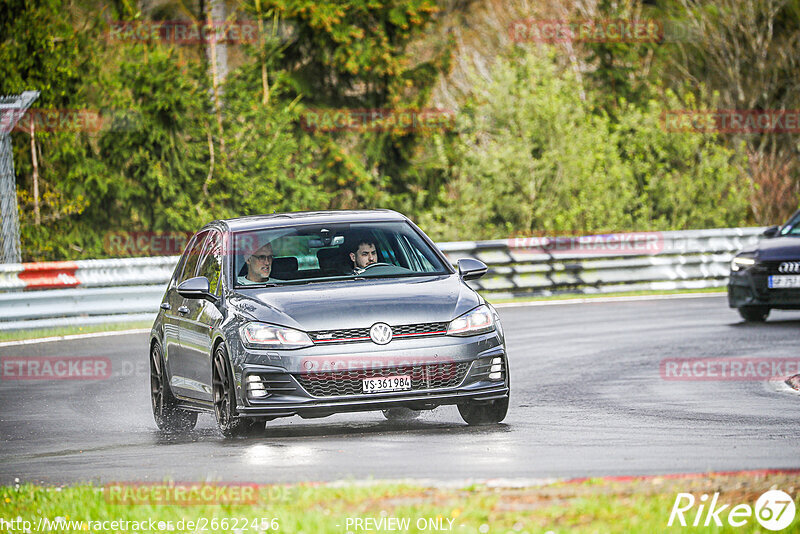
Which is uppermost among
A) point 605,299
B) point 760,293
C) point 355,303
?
point 355,303

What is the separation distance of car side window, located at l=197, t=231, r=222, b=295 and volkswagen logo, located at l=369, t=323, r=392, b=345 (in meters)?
1.62

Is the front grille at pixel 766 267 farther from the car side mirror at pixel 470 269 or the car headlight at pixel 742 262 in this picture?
the car side mirror at pixel 470 269

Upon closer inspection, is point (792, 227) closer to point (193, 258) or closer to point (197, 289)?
point (193, 258)

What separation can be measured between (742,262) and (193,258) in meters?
9.67

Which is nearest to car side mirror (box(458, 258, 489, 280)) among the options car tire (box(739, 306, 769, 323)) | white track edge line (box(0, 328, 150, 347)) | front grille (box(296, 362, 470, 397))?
front grille (box(296, 362, 470, 397))

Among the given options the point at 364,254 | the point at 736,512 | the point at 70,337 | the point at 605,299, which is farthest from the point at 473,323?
the point at 605,299

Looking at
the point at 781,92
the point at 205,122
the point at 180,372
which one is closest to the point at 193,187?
the point at 205,122

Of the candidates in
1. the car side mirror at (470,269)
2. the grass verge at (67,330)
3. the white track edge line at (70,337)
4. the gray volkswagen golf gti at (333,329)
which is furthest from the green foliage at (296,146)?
the car side mirror at (470,269)

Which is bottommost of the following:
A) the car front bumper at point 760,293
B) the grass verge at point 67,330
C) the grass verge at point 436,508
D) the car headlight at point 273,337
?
the grass verge at point 67,330

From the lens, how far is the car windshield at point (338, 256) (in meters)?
11.4

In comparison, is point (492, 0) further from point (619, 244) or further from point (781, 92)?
point (619, 244)

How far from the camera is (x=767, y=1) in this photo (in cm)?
4322

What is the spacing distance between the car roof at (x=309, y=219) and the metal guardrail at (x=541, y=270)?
1006 centimetres

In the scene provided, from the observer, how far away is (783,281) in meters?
19.8
